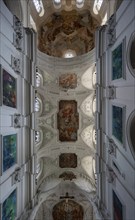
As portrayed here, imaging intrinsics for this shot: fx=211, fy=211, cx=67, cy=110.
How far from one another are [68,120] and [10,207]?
10306 millimetres

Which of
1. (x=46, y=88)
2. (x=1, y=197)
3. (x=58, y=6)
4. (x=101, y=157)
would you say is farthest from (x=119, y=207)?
(x=58, y=6)

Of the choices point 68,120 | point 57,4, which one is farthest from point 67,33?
point 68,120

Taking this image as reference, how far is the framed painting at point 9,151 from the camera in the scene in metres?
8.96

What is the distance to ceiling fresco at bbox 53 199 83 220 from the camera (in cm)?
1541

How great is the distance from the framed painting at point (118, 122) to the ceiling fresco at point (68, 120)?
28.5ft

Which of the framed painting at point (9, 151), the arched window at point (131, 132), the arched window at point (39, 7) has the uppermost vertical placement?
the arched window at point (39, 7)

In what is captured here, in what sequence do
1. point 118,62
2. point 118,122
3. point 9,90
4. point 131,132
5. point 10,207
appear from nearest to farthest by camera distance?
1. point 131,132
2. point 118,62
3. point 118,122
4. point 9,90
5. point 10,207

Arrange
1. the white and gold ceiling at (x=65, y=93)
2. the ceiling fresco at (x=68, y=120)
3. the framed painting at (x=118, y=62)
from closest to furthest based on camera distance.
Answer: the framed painting at (x=118, y=62), the white and gold ceiling at (x=65, y=93), the ceiling fresco at (x=68, y=120)

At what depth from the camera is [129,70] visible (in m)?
7.78

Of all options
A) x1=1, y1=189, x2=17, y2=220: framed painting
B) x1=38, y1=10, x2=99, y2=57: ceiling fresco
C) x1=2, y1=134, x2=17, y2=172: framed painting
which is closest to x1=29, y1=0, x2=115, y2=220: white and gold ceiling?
x1=38, y1=10, x2=99, y2=57: ceiling fresco

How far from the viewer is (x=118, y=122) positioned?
9359 millimetres

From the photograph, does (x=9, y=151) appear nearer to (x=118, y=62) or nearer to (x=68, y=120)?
(x=118, y=62)

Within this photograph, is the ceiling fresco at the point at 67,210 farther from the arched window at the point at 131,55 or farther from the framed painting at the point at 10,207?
the arched window at the point at 131,55

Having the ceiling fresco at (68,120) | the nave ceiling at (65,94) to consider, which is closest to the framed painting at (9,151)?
the nave ceiling at (65,94)
